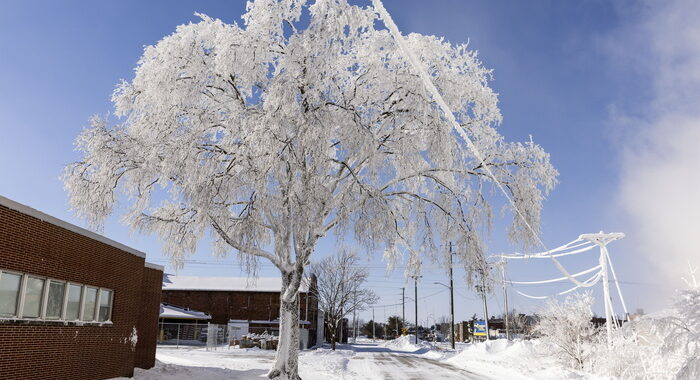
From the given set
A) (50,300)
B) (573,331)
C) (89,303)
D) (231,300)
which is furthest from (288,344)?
(231,300)

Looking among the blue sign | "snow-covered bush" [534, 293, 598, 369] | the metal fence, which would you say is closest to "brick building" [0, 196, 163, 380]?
"snow-covered bush" [534, 293, 598, 369]

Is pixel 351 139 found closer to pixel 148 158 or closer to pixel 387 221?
pixel 387 221

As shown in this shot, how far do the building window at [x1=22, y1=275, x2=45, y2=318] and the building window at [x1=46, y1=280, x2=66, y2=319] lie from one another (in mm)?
245

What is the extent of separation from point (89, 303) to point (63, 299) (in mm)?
1481

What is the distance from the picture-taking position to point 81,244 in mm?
14258

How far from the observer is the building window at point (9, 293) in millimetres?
11398

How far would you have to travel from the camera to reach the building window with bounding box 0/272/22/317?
11.4 m

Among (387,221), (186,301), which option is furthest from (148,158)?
(186,301)

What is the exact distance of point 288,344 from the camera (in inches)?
734

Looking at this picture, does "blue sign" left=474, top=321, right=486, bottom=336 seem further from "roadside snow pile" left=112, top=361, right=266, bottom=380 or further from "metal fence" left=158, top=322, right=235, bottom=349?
"roadside snow pile" left=112, top=361, right=266, bottom=380

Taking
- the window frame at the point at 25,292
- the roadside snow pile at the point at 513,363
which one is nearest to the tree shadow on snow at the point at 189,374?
the window frame at the point at 25,292

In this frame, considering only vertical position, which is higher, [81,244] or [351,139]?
[351,139]

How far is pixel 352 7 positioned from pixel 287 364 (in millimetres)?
12302

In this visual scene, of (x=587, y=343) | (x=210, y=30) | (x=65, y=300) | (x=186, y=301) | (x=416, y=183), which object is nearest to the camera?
(x=65, y=300)
